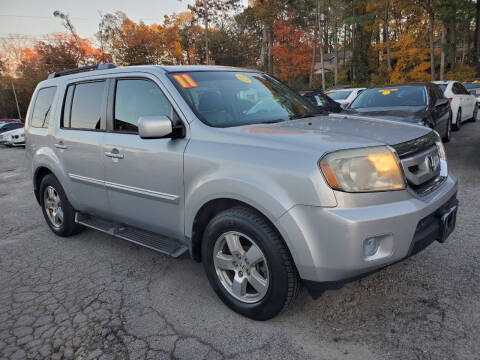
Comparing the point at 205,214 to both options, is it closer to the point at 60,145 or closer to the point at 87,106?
the point at 87,106

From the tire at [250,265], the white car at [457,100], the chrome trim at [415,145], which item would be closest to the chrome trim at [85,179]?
the tire at [250,265]

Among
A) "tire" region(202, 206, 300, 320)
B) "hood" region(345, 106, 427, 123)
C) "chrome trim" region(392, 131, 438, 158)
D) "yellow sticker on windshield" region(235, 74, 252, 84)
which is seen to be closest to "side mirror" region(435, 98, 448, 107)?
"hood" region(345, 106, 427, 123)

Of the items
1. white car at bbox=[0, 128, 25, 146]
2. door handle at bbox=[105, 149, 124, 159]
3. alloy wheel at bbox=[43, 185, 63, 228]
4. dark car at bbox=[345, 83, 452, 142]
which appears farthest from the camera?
white car at bbox=[0, 128, 25, 146]

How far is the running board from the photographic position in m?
3.04

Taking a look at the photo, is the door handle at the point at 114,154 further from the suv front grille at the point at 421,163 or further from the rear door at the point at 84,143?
the suv front grille at the point at 421,163

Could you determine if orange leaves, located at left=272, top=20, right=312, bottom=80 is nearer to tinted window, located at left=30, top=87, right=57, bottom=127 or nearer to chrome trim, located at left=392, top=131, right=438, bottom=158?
tinted window, located at left=30, top=87, right=57, bottom=127

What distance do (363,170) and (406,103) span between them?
5755mm

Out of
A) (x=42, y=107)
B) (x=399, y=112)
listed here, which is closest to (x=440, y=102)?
(x=399, y=112)

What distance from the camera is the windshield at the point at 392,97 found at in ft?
23.7

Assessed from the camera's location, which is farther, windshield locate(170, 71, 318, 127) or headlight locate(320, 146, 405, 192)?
windshield locate(170, 71, 318, 127)

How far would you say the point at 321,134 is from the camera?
2494 mm

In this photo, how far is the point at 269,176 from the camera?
230 centimetres

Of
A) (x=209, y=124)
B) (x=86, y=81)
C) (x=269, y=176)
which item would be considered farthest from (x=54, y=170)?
(x=269, y=176)

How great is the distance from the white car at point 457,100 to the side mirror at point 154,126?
9757mm
